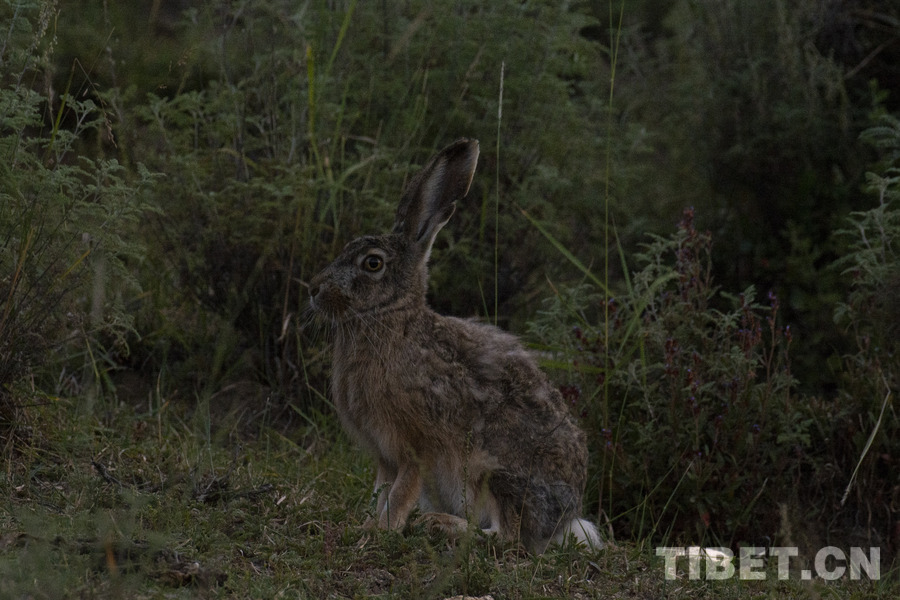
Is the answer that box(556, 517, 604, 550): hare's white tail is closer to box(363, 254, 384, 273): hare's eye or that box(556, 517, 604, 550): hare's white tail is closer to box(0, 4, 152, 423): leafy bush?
box(363, 254, 384, 273): hare's eye

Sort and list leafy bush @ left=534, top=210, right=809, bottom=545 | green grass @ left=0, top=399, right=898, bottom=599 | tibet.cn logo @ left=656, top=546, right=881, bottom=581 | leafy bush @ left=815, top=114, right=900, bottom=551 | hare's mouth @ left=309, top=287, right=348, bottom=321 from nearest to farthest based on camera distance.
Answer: green grass @ left=0, top=399, right=898, bottom=599 → tibet.cn logo @ left=656, top=546, right=881, bottom=581 → hare's mouth @ left=309, top=287, right=348, bottom=321 → leafy bush @ left=534, top=210, right=809, bottom=545 → leafy bush @ left=815, top=114, right=900, bottom=551

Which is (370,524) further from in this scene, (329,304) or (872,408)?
(872,408)

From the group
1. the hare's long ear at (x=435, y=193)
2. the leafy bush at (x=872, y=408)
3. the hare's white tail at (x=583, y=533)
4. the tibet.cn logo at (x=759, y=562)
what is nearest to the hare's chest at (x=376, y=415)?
the hare's long ear at (x=435, y=193)

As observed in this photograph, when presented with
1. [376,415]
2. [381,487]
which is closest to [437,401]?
[376,415]

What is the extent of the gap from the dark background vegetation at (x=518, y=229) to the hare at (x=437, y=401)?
1.91 feet

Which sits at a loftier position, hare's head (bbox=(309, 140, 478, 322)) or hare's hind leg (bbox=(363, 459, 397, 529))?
hare's head (bbox=(309, 140, 478, 322))

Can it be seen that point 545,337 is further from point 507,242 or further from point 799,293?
point 799,293

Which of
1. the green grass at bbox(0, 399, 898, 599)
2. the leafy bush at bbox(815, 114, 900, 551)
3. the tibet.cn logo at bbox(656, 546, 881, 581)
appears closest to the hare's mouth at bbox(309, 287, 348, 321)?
the green grass at bbox(0, 399, 898, 599)

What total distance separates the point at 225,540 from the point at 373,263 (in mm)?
1347

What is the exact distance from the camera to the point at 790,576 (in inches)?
175

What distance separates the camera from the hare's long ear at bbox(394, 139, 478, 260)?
452cm

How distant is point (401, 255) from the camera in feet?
15.1

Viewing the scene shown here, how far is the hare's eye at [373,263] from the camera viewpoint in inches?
178

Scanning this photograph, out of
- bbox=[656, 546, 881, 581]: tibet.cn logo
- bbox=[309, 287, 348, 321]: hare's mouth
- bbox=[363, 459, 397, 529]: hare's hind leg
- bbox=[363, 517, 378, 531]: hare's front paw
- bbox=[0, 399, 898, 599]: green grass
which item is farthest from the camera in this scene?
bbox=[309, 287, 348, 321]: hare's mouth
